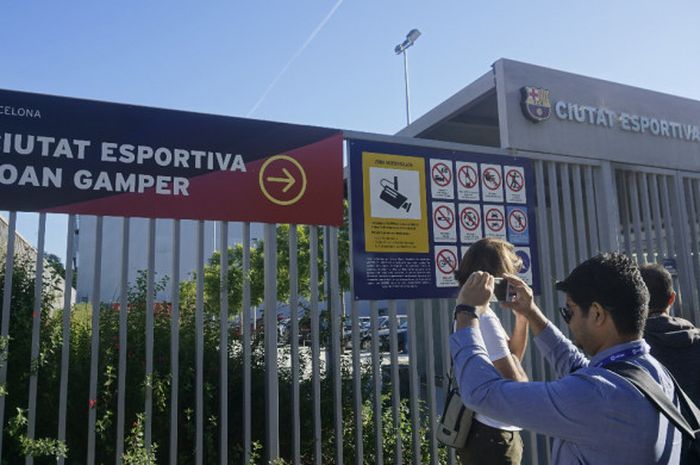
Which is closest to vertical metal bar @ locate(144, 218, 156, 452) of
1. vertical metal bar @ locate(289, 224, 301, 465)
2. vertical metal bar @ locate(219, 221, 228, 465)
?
vertical metal bar @ locate(219, 221, 228, 465)

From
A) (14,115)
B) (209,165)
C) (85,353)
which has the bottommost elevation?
(85,353)

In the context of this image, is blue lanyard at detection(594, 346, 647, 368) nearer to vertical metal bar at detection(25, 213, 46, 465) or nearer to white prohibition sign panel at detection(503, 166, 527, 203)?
vertical metal bar at detection(25, 213, 46, 465)

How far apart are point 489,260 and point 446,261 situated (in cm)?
184

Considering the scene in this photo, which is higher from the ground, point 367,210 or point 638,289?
point 367,210

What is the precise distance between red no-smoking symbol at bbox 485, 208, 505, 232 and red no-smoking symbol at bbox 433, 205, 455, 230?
1.26ft

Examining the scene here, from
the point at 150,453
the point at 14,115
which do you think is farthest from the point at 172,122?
the point at 150,453

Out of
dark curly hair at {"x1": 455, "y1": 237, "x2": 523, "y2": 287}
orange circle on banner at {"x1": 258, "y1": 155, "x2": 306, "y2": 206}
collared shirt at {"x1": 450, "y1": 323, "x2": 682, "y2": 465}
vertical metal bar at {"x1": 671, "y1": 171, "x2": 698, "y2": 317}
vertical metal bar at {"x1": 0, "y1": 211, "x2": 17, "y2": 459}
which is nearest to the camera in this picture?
→ collared shirt at {"x1": 450, "y1": 323, "x2": 682, "y2": 465}

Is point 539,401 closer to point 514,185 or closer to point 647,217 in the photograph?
point 514,185

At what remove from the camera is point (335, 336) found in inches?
163

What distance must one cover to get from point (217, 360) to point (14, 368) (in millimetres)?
1356

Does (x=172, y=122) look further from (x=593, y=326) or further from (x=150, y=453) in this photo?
(x=593, y=326)

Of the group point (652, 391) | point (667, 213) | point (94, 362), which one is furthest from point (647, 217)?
point (94, 362)

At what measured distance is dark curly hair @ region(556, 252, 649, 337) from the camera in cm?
177

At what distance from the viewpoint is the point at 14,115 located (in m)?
3.35
